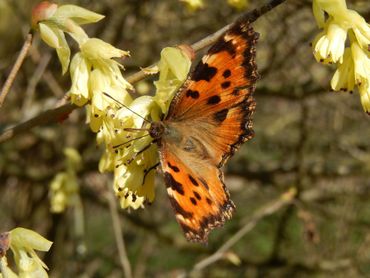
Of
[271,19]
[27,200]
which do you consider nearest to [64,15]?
[271,19]

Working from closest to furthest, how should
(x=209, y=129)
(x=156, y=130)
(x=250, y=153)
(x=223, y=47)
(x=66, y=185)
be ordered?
(x=223, y=47)
(x=156, y=130)
(x=209, y=129)
(x=66, y=185)
(x=250, y=153)

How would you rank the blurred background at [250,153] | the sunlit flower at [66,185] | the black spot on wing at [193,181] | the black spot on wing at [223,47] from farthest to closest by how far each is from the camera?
the blurred background at [250,153] < the sunlit flower at [66,185] < the black spot on wing at [193,181] < the black spot on wing at [223,47]

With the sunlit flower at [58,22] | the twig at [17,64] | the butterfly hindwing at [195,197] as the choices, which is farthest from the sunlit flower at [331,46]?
the twig at [17,64]

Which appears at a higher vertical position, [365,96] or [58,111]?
[58,111]

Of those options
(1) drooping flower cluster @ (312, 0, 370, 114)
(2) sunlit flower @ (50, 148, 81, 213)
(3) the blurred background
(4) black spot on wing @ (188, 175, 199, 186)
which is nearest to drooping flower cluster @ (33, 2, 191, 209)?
(4) black spot on wing @ (188, 175, 199, 186)

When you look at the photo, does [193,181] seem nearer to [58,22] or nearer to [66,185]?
[58,22]

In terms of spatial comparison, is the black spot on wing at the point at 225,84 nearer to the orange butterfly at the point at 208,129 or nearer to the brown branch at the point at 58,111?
the orange butterfly at the point at 208,129

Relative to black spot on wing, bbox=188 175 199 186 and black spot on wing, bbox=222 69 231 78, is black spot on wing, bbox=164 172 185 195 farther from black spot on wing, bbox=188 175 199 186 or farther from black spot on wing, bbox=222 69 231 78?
black spot on wing, bbox=222 69 231 78

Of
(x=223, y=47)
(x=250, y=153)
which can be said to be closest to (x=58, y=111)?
(x=223, y=47)

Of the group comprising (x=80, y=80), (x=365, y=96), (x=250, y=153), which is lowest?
(x=250, y=153)
